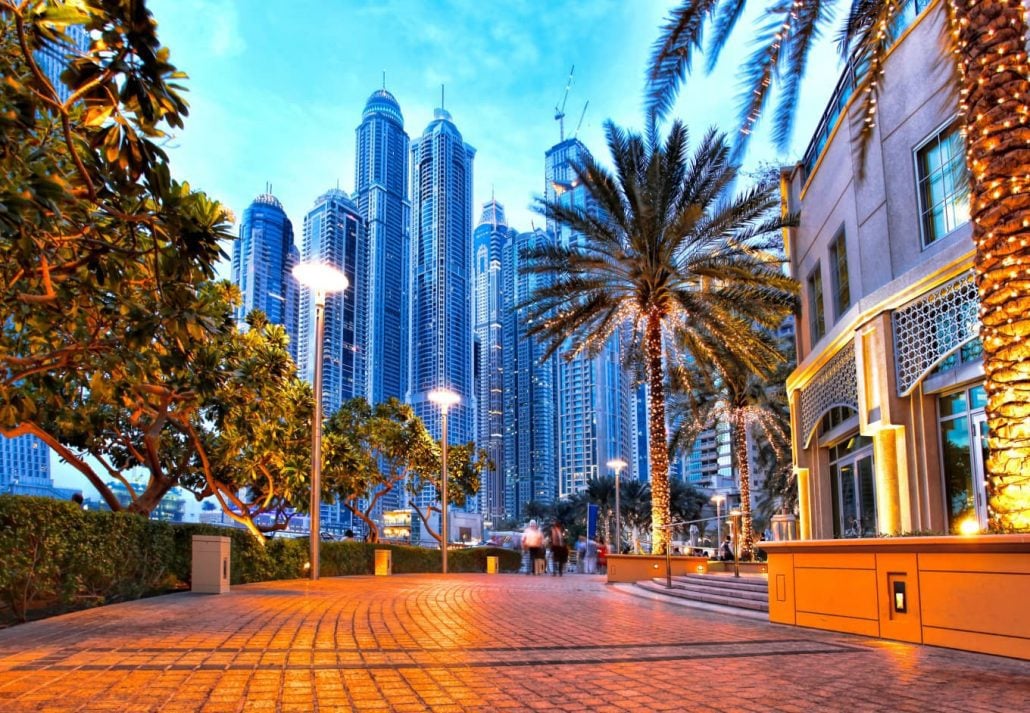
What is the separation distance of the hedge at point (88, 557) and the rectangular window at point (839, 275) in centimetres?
1372

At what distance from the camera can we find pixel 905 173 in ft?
46.4

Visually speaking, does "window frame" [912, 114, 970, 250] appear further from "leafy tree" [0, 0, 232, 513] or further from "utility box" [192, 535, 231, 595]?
"utility box" [192, 535, 231, 595]

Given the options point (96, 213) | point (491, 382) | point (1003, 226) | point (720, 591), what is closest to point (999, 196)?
point (1003, 226)

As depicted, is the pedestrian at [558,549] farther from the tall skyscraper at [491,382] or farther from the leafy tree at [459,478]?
the tall skyscraper at [491,382]

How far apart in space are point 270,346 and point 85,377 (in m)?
4.67

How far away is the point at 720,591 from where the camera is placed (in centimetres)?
1466

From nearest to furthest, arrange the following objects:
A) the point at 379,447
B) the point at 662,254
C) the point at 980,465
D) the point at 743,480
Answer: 1. the point at 980,465
2. the point at 662,254
3. the point at 379,447
4. the point at 743,480

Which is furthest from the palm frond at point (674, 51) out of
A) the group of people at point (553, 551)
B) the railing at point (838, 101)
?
the group of people at point (553, 551)

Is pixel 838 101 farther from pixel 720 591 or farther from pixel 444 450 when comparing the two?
pixel 444 450

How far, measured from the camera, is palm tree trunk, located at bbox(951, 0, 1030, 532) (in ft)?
23.1

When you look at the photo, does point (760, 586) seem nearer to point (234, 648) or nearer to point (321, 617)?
point (321, 617)

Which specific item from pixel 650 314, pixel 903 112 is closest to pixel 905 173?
Answer: pixel 903 112

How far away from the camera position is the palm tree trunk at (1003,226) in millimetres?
7031

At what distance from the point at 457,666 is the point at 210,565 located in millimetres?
8322
